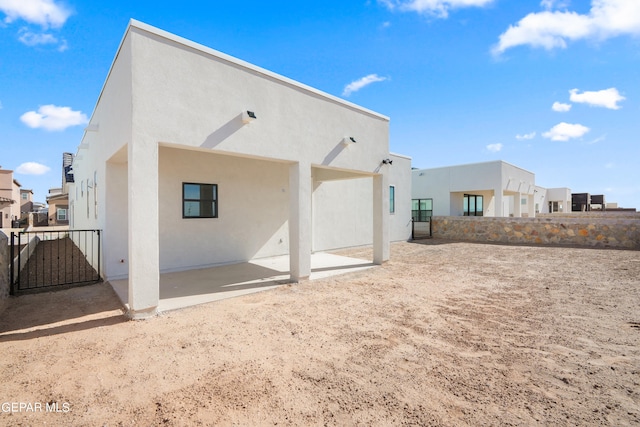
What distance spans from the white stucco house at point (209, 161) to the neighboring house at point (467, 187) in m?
12.6

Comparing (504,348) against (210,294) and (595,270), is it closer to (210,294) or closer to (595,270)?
(210,294)

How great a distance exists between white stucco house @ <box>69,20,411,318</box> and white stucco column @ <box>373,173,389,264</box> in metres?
0.04

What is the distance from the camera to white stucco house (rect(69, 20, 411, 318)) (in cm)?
523

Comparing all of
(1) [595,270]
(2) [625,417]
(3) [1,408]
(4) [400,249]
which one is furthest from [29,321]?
(1) [595,270]

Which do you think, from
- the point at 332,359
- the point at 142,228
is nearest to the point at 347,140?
the point at 142,228

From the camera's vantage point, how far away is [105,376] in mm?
3490

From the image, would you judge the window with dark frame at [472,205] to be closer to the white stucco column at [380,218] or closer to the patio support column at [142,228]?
the white stucco column at [380,218]

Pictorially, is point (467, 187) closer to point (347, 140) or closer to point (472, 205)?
point (472, 205)

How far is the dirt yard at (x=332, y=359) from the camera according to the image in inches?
113

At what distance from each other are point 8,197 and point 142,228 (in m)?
45.6

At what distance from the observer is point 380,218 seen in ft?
33.7

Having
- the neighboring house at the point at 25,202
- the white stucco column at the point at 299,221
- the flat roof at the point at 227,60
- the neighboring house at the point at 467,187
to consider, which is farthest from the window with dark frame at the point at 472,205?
the neighboring house at the point at 25,202

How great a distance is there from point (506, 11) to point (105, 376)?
1305 centimetres

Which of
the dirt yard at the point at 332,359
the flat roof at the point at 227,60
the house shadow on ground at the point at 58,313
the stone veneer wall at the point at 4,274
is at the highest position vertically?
the flat roof at the point at 227,60
